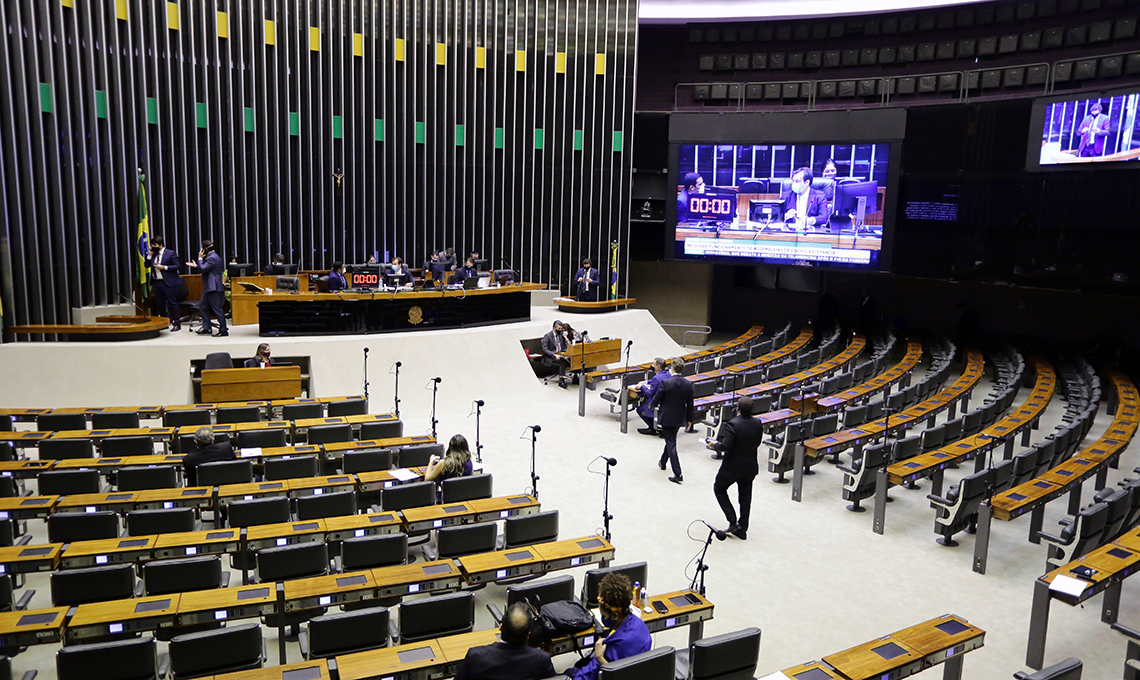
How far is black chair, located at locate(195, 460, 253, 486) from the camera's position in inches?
263

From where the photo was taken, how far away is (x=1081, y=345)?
624 inches

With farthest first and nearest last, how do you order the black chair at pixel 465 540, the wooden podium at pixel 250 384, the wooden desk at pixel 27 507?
the wooden podium at pixel 250 384
the wooden desk at pixel 27 507
the black chair at pixel 465 540

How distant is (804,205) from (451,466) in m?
12.0

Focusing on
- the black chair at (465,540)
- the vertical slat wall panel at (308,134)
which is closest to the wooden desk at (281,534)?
the black chair at (465,540)

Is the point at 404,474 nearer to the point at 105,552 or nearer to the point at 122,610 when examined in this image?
the point at 105,552

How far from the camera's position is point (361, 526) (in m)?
5.77

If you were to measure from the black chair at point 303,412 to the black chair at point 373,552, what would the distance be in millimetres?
4340

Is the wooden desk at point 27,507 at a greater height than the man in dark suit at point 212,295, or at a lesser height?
lesser

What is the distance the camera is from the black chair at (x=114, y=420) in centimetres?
869

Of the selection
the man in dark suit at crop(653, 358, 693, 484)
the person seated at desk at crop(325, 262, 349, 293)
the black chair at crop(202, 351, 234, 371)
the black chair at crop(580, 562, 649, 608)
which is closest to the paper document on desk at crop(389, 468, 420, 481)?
the black chair at crop(580, 562, 649, 608)

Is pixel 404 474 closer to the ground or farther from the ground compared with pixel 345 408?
farther from the ground

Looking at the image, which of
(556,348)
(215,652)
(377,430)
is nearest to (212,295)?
(377,430)

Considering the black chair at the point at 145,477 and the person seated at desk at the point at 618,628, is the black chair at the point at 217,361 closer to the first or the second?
the black chair at the point at 145,477

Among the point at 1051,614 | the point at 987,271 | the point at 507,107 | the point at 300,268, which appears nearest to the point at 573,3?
the point at 507,107
